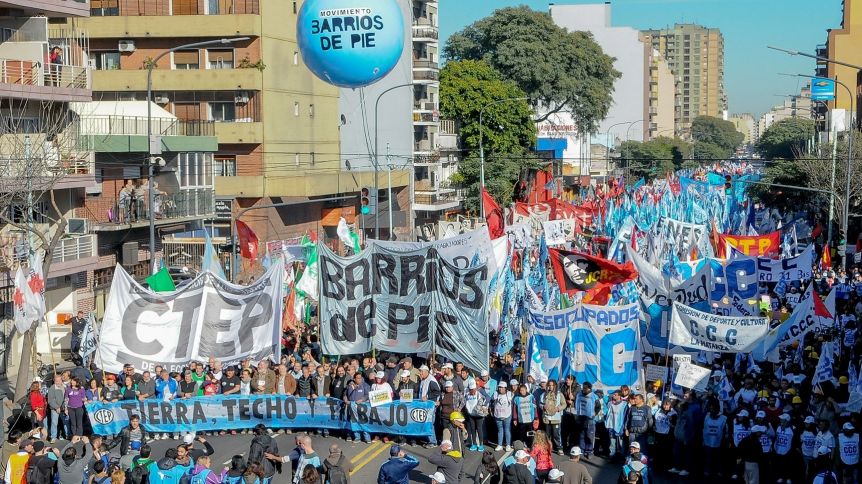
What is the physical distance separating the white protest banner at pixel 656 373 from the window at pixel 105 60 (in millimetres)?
31649

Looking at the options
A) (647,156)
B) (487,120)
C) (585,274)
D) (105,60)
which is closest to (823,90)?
(487,120)

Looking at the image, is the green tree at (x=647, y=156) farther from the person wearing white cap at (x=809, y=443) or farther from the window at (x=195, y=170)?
A: the person wearing white cap at (x=809, y=443)

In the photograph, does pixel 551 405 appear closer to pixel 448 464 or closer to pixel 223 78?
pixel 448 464

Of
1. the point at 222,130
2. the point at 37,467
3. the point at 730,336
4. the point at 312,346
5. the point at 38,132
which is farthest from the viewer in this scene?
the point at 222,130

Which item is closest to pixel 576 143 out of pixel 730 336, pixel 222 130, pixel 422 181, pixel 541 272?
pixel 422 181

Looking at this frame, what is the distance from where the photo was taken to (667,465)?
771 inches

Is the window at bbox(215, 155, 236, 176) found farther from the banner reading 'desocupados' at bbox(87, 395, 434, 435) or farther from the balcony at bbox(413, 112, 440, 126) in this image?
the banner reading 'desocupados' at bbox(87, 395, 434, 435)

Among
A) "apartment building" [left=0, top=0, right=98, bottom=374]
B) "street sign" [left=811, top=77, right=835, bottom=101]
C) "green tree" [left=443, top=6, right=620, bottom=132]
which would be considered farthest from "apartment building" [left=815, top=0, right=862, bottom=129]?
"apartment building" [left=0, top=0, right=98, bottom=374]

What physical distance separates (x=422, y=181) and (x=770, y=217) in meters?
18.9

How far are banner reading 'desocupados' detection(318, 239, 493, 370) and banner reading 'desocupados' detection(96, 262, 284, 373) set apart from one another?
1109mm

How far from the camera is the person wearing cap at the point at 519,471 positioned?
15.8m

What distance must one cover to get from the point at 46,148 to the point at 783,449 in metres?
18.3

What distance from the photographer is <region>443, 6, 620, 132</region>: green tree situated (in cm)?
8094

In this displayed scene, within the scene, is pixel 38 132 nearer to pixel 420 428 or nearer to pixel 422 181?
pixel 420 428
